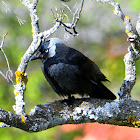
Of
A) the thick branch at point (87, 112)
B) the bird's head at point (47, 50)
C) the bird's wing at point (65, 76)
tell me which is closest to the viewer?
the thick branch at point (87, 112)

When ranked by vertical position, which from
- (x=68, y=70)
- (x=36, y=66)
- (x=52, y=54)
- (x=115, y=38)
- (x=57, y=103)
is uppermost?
(x=115, y=38)

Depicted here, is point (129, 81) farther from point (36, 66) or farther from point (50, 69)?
point (36, 66)

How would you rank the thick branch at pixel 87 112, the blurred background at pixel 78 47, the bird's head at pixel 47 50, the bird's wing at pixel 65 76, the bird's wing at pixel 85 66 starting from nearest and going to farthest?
1. the thick branch at pixel 87 112
2. the bird's wing at pixel 65 76
3. the bird's wing at pixel 85 66
4. the bird's head at pixel 47 50
5. the blurred background at pixel 78 47

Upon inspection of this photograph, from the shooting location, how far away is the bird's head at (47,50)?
149 inches

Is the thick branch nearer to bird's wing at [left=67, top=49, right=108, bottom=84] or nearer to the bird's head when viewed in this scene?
bird's wing at [left=67, top=49, right=108, bottom=84]

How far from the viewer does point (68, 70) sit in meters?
3.51

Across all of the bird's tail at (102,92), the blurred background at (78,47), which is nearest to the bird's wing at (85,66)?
the bird's tail at (102,92)

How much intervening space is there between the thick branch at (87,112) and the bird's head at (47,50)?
2.57 feet

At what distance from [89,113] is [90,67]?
89cm

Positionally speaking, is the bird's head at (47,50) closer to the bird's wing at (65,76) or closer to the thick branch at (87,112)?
the bird's wing at (65,76)

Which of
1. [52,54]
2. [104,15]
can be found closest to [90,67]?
[52,54]

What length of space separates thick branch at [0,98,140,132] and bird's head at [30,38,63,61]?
2.57 ft

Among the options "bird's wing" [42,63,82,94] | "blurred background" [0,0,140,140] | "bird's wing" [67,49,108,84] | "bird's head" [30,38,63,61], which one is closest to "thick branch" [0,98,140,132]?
"bird's wing" [42,63,82,94]

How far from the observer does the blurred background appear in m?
6.29
